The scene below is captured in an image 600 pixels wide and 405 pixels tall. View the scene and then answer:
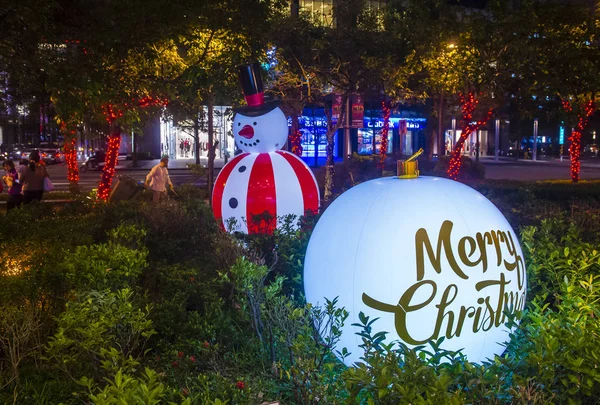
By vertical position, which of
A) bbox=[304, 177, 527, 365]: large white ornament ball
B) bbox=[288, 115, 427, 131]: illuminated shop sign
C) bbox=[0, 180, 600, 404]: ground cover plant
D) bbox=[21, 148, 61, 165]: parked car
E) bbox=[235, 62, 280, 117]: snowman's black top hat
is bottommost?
bbox=[0, 180, 600, 404]: ground cover plant

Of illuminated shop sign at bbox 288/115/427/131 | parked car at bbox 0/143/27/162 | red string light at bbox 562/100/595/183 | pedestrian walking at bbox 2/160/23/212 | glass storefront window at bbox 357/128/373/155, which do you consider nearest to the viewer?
pedestrian walking at bbox 2/160/23/212

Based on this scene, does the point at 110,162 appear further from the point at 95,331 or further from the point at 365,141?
the point at 365,141

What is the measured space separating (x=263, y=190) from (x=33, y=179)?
9.33 meters

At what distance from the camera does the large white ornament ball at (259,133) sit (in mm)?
9664

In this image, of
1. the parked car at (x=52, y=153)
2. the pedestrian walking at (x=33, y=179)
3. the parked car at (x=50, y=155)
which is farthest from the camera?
the parked car at (x=52, y=153)

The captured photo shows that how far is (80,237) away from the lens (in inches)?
328

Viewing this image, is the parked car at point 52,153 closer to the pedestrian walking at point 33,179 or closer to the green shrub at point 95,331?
the pedestrian walking at point 33,179

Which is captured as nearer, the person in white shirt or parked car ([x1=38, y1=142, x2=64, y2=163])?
the person in white shirt

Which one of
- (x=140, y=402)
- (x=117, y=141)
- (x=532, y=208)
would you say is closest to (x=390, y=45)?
(x=117, y=141)

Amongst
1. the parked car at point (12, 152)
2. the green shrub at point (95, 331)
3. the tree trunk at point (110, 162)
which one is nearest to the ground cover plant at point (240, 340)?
the green shrub at point (95, 331)

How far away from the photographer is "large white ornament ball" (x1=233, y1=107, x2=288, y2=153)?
9664 millimetres

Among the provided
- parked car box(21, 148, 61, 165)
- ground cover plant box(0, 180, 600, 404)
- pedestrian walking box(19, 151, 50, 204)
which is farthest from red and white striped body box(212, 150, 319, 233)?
parked car box(21, 148, 61, 165)

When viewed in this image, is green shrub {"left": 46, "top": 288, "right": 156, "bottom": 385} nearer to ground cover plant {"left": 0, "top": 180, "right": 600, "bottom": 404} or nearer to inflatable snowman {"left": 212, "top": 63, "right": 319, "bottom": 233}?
ground cover plant {"left": 0, "top": 180, "right": 600, "bottom": 404}

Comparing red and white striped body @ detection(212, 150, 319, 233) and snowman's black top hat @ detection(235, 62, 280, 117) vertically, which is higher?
snowman's black top hat @ detection(235, 62, 280, 117)
